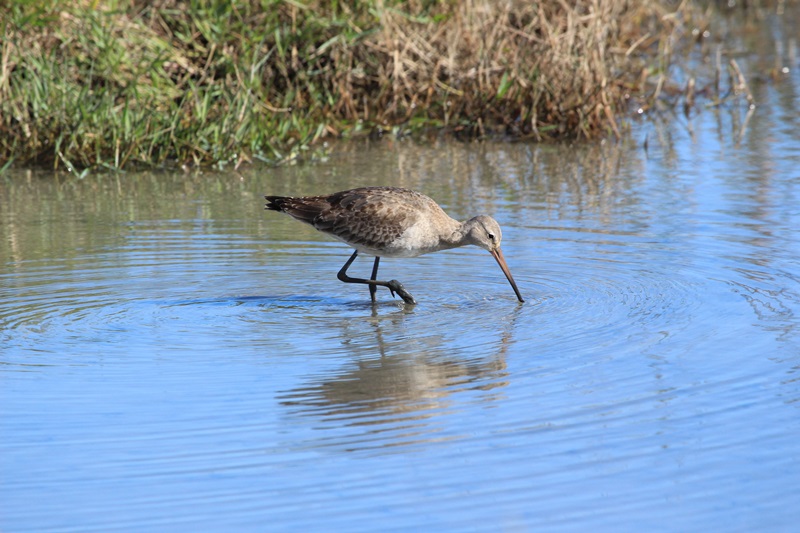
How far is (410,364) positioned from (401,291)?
4.29ft

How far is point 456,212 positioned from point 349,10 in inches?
157

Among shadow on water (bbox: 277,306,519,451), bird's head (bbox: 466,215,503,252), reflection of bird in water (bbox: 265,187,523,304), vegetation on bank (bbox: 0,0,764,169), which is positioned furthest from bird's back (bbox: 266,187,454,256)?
vegetation on bank (bbox: 0,0,764,169)

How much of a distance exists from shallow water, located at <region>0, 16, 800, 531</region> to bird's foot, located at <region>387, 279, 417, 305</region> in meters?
0.10

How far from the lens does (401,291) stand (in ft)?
24.1

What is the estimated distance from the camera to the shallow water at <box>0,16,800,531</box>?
4375mm

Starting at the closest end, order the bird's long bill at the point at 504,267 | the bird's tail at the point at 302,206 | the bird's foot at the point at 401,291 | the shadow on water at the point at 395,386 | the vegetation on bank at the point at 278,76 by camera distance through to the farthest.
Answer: the shadow on water at the point at 395,386, the bird's long bill at the point at 504,267, the bird's foot at the point at 401,291, the bird's tail at the point at 302,206, the vegetation on bank at the point at 278,76

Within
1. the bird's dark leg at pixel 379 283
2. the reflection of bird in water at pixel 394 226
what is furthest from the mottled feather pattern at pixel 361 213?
the bird's dark leg at pixel 379 283

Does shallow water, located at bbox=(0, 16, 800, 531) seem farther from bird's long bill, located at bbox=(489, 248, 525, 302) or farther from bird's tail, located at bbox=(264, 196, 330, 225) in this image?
bird's tail, located at bbox=(264, 196, 330, 225)

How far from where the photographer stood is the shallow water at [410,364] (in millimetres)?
4375

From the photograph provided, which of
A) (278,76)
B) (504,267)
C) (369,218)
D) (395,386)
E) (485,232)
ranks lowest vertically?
(395,386)

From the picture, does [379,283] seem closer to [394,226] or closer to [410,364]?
[394,226]

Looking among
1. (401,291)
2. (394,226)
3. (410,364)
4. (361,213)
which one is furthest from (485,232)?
(410,364)

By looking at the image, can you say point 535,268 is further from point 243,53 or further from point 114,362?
point 243,53

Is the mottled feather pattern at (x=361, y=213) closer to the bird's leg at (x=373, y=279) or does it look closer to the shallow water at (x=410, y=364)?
the bird's leg at (x=373, y=279)
